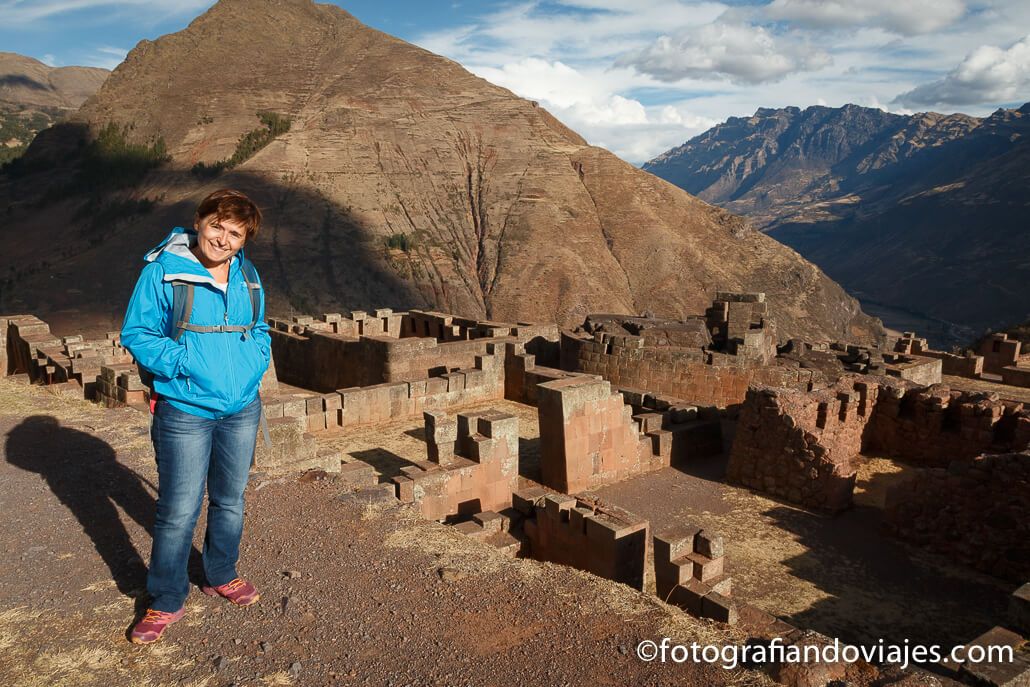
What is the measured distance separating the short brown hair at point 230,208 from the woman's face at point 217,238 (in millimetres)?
24

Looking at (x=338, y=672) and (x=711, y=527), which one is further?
(x=711, y=527)

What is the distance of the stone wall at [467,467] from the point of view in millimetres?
10078

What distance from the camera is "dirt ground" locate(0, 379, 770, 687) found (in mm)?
4285

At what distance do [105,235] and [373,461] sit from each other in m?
53.6

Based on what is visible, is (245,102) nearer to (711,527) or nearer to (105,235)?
(105,235)

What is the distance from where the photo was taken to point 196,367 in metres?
4.12

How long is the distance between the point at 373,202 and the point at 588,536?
2149 inches

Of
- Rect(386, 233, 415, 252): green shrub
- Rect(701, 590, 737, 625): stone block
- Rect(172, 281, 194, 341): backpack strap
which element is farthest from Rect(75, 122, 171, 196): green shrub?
Rect(701, 590, 737, 625): stone block

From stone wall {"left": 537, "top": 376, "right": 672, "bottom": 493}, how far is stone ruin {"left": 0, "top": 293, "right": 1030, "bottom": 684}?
0.03 metres

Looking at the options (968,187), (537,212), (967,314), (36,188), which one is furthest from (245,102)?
(968,187)

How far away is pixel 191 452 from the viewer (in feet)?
14.0

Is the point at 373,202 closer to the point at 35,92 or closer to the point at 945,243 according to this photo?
the point at 945,243

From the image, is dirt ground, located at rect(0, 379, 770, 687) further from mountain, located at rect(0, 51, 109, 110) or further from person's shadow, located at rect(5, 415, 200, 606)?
mountain, located at rect(0, 51, 109, 110)

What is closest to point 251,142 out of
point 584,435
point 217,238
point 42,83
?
point 584,435
